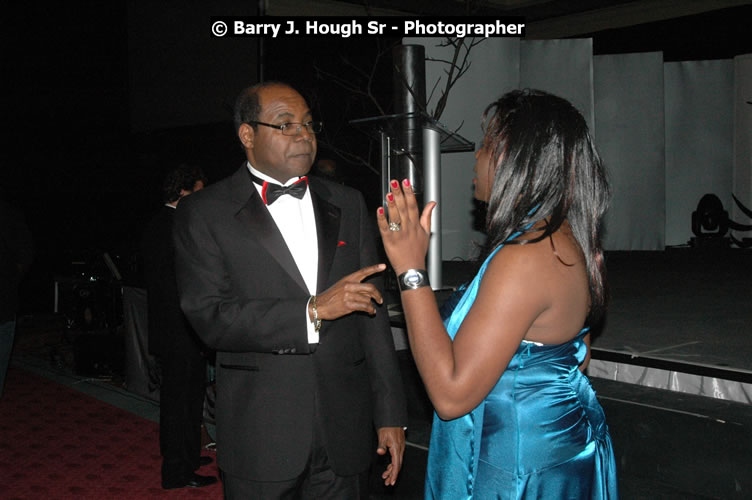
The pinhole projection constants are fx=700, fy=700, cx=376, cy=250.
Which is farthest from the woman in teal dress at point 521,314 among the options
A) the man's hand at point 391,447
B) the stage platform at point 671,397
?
the stage platform at point 671,397

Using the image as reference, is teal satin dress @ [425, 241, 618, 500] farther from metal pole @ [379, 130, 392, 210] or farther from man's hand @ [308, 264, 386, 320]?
metal pole @ [379, 130, 392, 210]

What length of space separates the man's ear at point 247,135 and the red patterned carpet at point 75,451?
2287mm

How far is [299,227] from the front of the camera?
1943 mm

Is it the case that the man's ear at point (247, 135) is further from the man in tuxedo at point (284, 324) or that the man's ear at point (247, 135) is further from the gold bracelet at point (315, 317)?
the gold bracelet at point (315, 317)

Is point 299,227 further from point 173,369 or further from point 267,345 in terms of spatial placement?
point 173,369

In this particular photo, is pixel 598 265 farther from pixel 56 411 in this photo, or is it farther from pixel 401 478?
pixel 56 411

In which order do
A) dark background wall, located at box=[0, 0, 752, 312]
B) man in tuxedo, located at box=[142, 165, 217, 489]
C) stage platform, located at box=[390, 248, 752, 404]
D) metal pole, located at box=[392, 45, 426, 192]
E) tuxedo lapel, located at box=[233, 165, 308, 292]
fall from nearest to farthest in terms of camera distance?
tuxedo lapel, located at box=[233, 165, 308, 292], stage platform, located at box=[390, 248, 752, 404], man in tuxedo, located at box=[142, 165, 217, 489], metal pole, located at box=[392, 45, 426, 192], dark background wall, located at box=[0, 0, 752, 312]

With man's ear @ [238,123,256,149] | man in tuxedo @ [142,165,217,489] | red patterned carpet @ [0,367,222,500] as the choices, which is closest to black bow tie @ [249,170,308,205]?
man's ear @ [238,123,256,149]

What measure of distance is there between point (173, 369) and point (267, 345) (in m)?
2.15

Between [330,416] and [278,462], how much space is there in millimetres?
175

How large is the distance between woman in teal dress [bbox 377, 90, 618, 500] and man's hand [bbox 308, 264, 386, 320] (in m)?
0.18

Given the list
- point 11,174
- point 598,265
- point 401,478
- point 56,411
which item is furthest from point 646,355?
point 11,174

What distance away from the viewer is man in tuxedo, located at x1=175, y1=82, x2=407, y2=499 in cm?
175

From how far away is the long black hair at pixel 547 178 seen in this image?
1.44 meters
